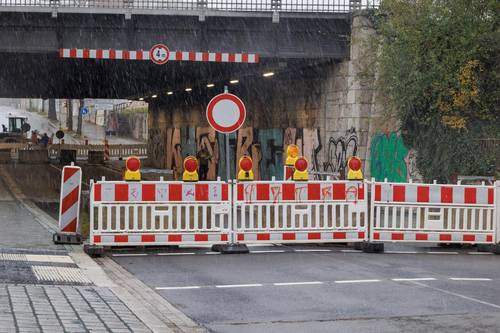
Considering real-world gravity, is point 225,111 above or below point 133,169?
above

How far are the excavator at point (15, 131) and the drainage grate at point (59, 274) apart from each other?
227 feet

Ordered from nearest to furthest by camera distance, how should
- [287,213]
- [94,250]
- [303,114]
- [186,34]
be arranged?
[94,250] → [287,213] → [186,34] → [303,114]

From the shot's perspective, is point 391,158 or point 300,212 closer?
point 300,212

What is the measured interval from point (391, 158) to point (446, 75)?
4848mm

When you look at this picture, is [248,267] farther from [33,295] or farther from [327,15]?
[327,15]

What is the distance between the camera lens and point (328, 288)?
11141 millimetres

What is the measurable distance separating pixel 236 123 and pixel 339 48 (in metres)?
12.9

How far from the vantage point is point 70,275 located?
11516 mm

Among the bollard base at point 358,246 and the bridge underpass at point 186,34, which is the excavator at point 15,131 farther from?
the bollard base at point 358,246

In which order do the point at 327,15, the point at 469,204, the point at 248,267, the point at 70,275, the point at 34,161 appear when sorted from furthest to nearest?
the point at 34,161 < the point at 327,15 < the point at 469,204 < the point at 248,267 < the point at 70,275

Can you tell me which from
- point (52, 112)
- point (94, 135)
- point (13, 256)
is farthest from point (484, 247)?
point (52, 112)

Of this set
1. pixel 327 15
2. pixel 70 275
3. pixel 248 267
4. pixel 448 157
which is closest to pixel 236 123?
pixel 248 267

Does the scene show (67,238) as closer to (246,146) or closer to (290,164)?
(290,164)

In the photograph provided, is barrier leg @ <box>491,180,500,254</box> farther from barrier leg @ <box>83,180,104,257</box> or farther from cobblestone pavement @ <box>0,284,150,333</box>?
cobblestone pavement @ <box>0,284,150,333</box>
